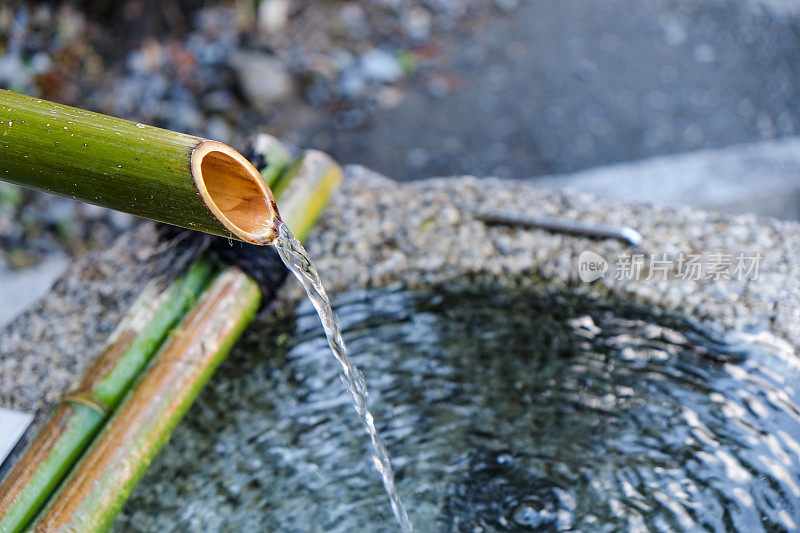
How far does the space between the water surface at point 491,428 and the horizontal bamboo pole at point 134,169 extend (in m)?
0.87

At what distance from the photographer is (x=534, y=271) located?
6.88 feet

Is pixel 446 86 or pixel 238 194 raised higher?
pixel 238 194

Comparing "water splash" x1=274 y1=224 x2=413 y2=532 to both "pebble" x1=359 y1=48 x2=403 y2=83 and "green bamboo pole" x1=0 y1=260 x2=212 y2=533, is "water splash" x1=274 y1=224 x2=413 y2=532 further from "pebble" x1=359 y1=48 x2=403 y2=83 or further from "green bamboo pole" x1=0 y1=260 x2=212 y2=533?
"pebble" x1=359 y1=48 x2=403 y2=83

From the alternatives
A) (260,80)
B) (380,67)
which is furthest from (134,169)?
(380,67)

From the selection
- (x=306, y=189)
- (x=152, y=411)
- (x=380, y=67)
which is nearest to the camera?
(x=152, y=411)

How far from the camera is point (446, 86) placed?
4.39m

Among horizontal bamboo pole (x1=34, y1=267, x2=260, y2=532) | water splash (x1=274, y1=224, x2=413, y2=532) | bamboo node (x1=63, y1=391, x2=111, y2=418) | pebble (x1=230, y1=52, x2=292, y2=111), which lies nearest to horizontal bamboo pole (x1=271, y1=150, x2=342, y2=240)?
horizontal bamboo pole (x1=34, y1=267, x2=260, y2=532)

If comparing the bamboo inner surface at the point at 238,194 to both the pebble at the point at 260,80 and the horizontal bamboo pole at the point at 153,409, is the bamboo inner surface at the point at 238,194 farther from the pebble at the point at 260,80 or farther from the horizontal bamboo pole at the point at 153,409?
the pebble at the point at 260,80

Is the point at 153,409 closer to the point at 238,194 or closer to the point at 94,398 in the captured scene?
the point at 94,398

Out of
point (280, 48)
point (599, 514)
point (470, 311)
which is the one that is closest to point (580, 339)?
point (470, 311)

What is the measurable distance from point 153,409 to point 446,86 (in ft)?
10.0

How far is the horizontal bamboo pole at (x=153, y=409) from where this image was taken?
1696 mm

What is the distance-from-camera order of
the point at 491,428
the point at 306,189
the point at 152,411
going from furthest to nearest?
the point at 306,189, the point at 491,428, the point at 152,411

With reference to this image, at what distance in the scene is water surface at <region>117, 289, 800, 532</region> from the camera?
1.80m
